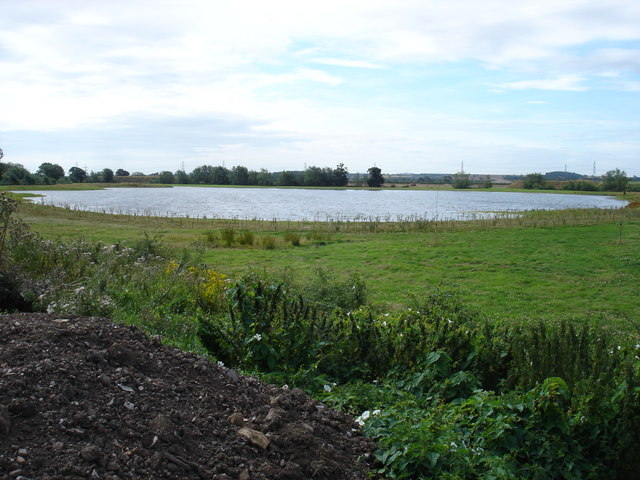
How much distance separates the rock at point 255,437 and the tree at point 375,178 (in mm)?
125885

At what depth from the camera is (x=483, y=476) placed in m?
3.12

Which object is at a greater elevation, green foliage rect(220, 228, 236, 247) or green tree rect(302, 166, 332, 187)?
green tree rect(302, 166, 332, 187)

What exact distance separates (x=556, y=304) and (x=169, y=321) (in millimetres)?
7463

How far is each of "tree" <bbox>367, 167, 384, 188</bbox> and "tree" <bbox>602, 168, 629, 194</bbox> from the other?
4915 cm

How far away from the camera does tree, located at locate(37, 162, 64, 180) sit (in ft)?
367

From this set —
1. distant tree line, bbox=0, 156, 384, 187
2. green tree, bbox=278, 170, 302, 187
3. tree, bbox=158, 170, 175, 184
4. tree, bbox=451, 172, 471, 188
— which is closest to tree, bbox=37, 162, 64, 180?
distant tree line, bbox=0, 156, 384, 187

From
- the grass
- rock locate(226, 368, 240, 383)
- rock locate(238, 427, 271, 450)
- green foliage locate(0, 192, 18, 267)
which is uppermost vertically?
green foliage locate(0, 192, 18, 267)

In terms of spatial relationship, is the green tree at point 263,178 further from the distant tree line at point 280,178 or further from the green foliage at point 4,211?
the green foliage at point 4,211

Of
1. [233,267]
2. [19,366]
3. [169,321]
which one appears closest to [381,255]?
[233,267]

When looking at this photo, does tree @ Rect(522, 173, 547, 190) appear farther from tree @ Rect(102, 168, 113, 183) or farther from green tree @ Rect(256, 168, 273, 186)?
tree @ Rect(102, 168, 113, 183)

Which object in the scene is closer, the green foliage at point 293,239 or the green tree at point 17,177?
the green foliage at point 293,239

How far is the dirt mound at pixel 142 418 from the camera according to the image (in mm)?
2590

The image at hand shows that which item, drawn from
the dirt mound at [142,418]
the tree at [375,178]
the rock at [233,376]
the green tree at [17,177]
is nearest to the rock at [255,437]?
the dirt mound at [142,418]

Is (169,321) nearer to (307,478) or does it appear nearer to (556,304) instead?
(307,478)
